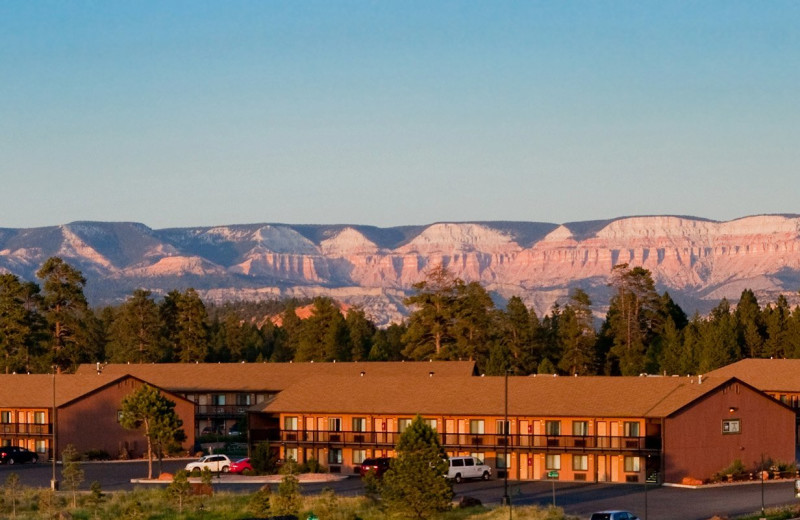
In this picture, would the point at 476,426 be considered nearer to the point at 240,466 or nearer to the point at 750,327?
the point at 240,466

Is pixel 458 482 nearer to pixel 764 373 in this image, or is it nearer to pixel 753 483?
pixel 753 483

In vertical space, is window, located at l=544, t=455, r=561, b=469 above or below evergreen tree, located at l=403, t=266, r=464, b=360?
below

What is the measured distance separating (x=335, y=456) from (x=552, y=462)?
13.7m

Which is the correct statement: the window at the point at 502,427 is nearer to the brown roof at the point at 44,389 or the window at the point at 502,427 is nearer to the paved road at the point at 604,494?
the paved road at the point at 604,494

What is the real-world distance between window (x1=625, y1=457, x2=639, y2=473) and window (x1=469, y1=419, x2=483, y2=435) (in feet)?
29.0

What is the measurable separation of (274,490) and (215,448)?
3098 centimetres

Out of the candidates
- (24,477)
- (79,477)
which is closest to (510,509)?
(79,477)

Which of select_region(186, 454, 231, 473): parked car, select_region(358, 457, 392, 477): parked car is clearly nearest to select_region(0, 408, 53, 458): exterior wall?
select_region(186, 454, 231, 473): parked car

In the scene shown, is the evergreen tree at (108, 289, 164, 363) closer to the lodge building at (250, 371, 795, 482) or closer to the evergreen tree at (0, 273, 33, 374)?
the evergreen tree at (0, 273, 33, 374)

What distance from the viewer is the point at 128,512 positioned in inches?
2464

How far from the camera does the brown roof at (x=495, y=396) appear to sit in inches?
3288

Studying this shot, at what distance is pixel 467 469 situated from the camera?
81.4 metres

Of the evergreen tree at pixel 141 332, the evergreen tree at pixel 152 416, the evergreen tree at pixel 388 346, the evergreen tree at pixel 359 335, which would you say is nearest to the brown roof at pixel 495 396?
the evergreen tree at pixel 152 416

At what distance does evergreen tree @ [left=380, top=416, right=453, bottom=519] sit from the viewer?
61.9 m
